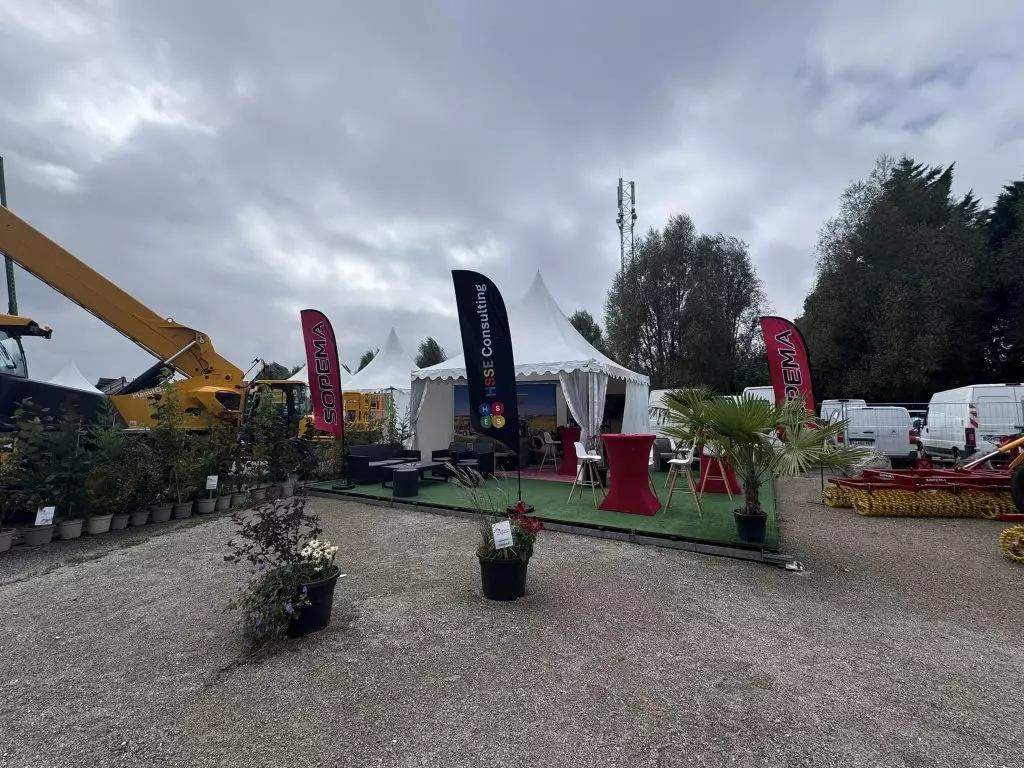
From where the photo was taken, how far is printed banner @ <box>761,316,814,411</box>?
8.03 meters

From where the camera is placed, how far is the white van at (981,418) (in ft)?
29.1

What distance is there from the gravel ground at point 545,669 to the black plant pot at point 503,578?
0.32ft

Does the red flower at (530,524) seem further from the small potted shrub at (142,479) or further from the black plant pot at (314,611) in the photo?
the small potted shrub at (142,479)

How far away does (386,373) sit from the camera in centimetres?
1869

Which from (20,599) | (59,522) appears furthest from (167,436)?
(20,599)

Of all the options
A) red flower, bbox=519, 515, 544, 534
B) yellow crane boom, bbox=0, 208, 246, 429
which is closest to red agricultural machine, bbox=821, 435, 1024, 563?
red flower, bbox=519, 515, 544, 534

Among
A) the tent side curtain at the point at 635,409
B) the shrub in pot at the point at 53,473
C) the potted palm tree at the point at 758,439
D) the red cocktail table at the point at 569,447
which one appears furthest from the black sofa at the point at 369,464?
the potted palm tree at the point at 758,439

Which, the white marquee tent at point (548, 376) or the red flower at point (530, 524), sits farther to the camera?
the white marquee tent at point (548, 376)

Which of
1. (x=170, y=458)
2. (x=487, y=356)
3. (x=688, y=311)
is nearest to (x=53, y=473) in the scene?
(x=170, y=458)

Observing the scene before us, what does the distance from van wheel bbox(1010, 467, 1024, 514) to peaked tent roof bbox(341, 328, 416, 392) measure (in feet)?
48.7

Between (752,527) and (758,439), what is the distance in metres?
0.87

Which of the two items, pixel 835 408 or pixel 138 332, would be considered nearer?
pixel 138 332

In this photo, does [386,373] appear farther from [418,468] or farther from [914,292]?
[914,292]

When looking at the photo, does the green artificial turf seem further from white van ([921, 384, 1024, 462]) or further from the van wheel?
white van ([921, 384, 1024, 462])
